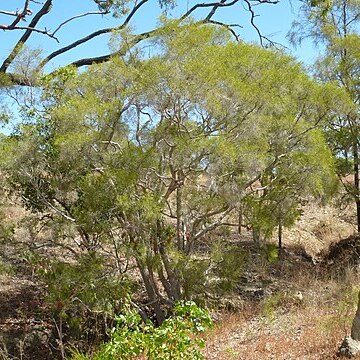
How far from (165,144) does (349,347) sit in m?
3.77

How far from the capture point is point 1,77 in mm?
8953

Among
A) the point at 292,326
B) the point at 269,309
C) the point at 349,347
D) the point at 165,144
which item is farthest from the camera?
the point at 269,309

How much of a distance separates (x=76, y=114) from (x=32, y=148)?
2.67ft

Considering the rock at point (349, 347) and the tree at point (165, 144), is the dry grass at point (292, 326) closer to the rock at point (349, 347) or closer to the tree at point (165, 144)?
the rock at point (349, 347)

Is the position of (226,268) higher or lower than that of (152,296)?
higher

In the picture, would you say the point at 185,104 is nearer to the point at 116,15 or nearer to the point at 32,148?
the point at 32,148

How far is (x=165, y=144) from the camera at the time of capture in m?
7.78

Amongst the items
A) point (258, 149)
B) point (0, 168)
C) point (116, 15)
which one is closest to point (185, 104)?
point (258, 149)

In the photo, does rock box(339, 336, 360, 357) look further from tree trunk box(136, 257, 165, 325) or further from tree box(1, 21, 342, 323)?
tree trunk box(136, 257, 165, 325)

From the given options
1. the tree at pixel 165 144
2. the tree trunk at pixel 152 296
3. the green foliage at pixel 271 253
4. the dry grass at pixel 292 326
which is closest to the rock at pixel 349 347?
the dry grass at pixel 292 326

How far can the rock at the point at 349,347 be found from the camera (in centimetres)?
497

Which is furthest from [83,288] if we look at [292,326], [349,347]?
[349,347]

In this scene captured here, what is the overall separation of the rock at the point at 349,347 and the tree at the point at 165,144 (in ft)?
9.83

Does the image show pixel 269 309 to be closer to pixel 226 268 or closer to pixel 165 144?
pixel 226 268
